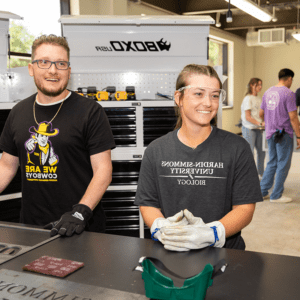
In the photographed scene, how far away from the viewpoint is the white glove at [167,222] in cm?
108

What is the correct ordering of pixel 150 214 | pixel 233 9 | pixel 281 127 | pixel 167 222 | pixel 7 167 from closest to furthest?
pixel 167 222 → pixel 150 214 → pixel 7 167 → pixel 281 127 → pixel 233 9

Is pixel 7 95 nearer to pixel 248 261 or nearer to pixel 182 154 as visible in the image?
pixel 182 154

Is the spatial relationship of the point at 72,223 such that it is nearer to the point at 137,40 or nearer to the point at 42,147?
the point at 42,147

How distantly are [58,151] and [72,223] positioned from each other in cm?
43

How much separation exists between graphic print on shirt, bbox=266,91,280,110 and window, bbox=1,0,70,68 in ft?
9.90

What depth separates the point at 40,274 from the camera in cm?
91

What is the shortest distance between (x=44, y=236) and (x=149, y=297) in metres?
0.56

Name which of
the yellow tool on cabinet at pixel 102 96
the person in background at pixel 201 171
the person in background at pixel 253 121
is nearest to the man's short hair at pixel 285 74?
the person in background at pixel 253 121

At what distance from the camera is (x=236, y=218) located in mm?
1224

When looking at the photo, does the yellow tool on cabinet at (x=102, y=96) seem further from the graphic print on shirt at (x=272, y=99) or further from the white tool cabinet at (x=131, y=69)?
the graphic print on shirt at (x=272, y=99)

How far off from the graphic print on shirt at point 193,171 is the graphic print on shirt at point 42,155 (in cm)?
56

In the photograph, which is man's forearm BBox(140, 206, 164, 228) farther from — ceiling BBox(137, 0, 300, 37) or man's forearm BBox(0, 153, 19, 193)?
ceiling BBox(137, 0, 300, 37)

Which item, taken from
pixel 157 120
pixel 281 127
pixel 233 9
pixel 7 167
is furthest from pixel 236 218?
pixel 233 9

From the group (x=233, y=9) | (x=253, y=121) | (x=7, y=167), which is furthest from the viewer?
(x=233, y=9)
